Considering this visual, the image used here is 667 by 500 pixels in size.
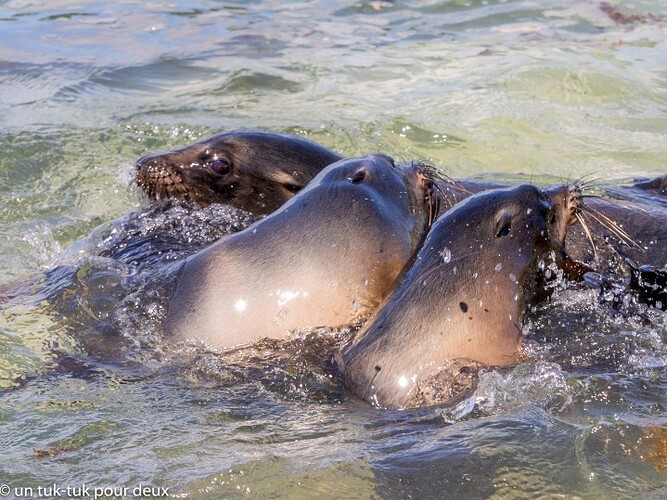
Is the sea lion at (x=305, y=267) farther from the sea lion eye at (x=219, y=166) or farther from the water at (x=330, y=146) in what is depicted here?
the sea lion eye at (x=219, y=166)

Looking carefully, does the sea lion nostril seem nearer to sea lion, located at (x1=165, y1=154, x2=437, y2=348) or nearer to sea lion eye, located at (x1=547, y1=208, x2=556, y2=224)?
sea lion, located at (x1=165, y1=154, x2=437, y2=348)

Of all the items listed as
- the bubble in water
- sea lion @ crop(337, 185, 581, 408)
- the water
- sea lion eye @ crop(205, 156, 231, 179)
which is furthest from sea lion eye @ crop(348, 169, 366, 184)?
sea lion eye @ crop(205, 156, 231, 179)

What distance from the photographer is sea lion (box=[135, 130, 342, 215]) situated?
5.84 metres

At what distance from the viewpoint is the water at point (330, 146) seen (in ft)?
11.8

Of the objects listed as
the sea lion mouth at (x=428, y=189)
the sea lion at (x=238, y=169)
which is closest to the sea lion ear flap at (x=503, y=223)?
the sea lion mouth at (x=428, y=189)

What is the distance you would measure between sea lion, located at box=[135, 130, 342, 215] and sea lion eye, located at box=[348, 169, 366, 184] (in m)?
0.93

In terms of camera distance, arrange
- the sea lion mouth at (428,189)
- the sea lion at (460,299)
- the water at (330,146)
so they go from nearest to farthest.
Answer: the water at (330,146) → the sea lion at (460,299) → the sea lion mouth at (428,189)

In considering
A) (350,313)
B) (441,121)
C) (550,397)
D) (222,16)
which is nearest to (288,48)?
(222,16)

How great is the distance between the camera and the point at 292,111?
8.80 meters

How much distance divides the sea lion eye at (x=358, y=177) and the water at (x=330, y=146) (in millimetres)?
837

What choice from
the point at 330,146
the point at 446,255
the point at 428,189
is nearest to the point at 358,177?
the point at 428,189

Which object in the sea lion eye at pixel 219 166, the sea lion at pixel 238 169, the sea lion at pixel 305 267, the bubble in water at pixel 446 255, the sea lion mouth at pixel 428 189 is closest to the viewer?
the bubble in water at pixel 446 255

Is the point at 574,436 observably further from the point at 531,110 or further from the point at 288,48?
the point at 288,48

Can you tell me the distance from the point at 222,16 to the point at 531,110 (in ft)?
15.5
